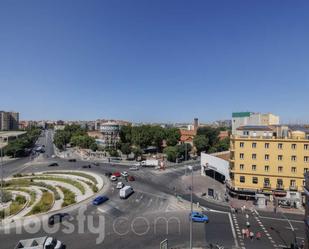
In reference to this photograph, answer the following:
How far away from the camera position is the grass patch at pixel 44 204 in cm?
4381

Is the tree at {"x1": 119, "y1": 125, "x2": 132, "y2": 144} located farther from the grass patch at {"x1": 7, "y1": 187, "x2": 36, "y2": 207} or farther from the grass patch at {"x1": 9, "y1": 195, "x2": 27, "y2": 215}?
the grass patch at {"x1": 9, "y1": 195, "x2": 27, "y2": 215}

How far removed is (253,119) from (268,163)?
2497 inches

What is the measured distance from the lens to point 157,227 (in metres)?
37.9

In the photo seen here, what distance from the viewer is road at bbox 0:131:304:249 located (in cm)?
3306

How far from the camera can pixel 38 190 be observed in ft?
189

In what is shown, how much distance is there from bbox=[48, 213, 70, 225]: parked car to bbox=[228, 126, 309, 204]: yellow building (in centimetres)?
3499

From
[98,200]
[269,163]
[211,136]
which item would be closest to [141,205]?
[98,200]

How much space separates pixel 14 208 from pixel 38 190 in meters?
12.4

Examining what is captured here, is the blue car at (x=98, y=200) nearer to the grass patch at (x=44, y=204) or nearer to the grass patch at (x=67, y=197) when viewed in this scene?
the grass patch at (x=67, y=197)

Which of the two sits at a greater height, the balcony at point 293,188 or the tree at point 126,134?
the tree at point 126,134

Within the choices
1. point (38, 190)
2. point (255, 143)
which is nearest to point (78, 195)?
point (38, 190)

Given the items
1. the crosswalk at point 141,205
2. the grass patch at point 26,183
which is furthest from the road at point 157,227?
the grass patch at point 26,183

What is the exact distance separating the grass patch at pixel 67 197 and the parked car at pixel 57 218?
15.3 ft

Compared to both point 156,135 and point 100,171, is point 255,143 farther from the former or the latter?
point 156,135
